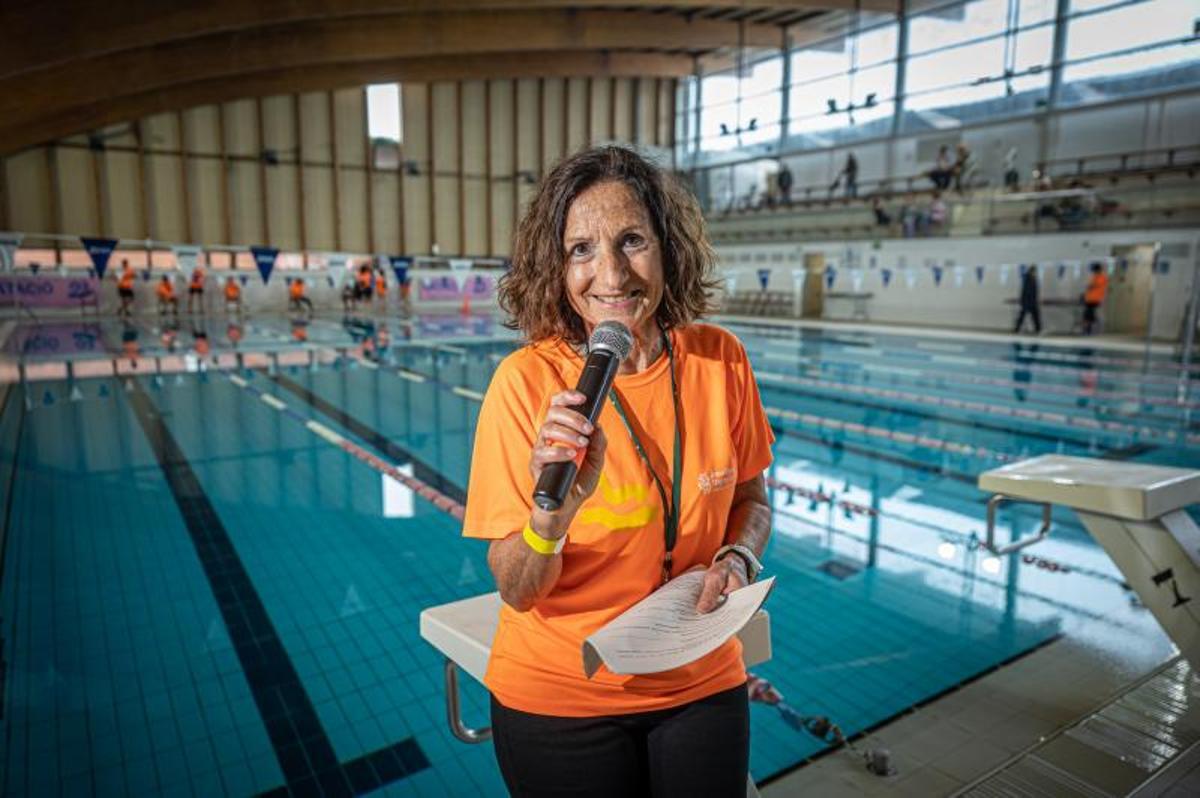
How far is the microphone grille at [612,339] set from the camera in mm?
981

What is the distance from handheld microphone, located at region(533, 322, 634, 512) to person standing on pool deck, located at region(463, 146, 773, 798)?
0.30 ft

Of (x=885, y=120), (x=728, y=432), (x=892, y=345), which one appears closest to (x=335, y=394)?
(x=728, y=432)

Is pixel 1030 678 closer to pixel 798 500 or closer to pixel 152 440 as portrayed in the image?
pixel 798 500

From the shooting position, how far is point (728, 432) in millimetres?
1155

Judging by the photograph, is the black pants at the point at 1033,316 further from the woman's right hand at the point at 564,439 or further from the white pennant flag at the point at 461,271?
the woman's right hand at the point at 564,439

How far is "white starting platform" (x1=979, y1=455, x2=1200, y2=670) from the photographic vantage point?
2004 millimetres

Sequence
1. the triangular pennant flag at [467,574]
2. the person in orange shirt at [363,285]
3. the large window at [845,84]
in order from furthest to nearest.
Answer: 1. the person in orange shirt at [363,285]
2. the large window at [845,84]
3. the triangular pennant flag at [467,574]

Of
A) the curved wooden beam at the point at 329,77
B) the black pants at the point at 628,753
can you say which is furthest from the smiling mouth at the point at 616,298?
the curved wooden beam at the point at 329,77

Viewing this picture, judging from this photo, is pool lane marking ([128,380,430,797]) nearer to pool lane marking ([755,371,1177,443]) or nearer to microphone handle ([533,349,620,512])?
microphone handle ([533,349,620,512])

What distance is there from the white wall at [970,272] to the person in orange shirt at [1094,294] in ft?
2.12

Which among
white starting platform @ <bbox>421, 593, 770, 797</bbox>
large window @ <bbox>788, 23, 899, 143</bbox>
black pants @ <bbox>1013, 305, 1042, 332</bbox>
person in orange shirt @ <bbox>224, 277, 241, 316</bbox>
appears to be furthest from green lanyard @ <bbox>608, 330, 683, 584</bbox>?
large window @ <bbox>788, 23, 899, 143</bbox>

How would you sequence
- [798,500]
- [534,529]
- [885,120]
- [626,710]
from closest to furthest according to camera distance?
[534,529], [626,710], [798,500], [885,120]

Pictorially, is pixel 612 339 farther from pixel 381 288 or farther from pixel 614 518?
pixel 381 288

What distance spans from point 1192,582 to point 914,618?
127 cm
